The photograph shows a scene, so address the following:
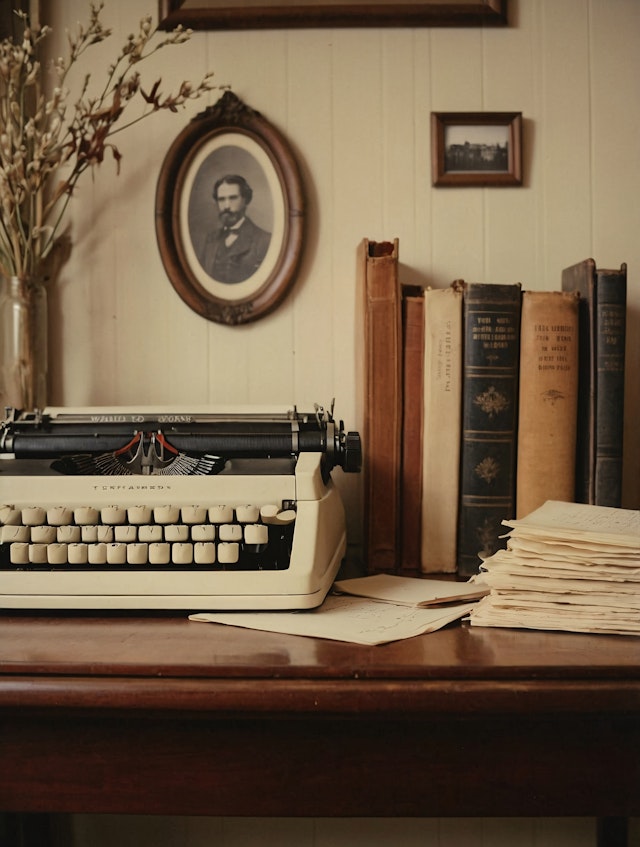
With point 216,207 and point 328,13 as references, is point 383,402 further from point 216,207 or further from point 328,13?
point 328,13

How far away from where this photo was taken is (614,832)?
4.05 ft

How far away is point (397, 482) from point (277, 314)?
0.44 metres

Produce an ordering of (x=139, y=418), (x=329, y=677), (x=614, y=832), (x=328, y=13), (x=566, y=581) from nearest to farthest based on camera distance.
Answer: (x=329, y=677), (x=566, y=581), (x=139, y=418), (x=614, y=832), (x=328, y=13)

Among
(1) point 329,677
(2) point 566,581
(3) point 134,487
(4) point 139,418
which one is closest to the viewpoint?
(1) point 329,677

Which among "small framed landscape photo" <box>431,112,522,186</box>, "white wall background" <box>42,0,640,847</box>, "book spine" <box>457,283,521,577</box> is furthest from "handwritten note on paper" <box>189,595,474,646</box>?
"small framed landscape photo" <box>431,112,522,186</box>

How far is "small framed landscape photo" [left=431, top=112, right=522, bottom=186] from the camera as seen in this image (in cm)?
135

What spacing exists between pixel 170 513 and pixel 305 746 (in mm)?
334

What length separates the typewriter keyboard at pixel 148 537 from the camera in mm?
884

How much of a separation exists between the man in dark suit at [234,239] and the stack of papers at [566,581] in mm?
772

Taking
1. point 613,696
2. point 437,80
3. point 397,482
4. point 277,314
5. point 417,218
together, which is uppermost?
point 437,80

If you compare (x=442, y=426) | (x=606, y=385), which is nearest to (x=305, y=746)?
(x=442, y=426)

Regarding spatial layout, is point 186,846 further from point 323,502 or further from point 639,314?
point 639,314

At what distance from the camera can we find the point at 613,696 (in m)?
0.66

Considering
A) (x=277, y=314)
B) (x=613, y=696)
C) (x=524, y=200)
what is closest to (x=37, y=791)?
(x=613, y=696)
